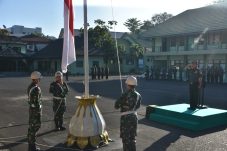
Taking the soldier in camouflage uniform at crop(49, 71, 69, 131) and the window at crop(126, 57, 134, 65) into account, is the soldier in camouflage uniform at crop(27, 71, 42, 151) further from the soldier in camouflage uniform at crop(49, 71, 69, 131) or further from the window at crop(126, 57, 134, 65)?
the window at crop(126, 57, 134, 65)

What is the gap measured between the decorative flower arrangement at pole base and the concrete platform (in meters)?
3.31

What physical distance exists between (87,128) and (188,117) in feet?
13.1

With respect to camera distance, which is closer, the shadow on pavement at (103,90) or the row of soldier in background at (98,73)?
the shadow on pavement at (103,90)

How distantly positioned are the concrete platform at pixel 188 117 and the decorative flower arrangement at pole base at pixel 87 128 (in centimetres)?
331

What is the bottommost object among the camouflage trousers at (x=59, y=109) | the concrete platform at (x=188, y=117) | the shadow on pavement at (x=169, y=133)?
the shadow on pavement at (x=169, y=133)

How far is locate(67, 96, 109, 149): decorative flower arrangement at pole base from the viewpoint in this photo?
8.58 meters

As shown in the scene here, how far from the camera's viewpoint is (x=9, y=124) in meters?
11.5

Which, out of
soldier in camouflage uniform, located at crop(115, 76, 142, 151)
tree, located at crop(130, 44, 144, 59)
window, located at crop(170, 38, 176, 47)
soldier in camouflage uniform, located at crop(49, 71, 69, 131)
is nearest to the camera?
soldier in camouflage uniform, located at crop(115, 76, 142, 151)

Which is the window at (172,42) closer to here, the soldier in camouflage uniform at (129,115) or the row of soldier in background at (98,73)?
the row of soldier in background at (98,73)

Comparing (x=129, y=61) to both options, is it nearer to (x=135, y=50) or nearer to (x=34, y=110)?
(x=135, y=50)

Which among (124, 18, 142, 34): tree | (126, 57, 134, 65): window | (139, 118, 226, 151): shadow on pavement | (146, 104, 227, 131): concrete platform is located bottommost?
(139, 118, 226, 151): shadow on pavement

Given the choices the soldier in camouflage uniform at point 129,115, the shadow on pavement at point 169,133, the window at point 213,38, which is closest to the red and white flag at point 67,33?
the soldier in camouflage uniform at point 129,115

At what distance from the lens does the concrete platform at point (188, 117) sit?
10.7 metres

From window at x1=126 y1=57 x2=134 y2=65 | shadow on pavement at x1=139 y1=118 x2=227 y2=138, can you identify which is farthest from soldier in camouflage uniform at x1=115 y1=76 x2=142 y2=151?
window at x1=126 y1=57 x2=134 y2=65
